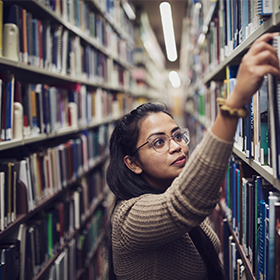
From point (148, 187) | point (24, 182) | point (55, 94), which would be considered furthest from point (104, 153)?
point (148, 187)

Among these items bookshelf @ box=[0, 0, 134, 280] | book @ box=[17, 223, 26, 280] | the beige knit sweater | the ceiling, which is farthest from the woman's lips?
the ceiling

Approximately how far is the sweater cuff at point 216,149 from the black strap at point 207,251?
0.45 meters

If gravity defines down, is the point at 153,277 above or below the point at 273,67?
below

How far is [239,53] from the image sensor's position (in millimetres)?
1153

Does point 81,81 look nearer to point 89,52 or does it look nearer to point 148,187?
point 89,52

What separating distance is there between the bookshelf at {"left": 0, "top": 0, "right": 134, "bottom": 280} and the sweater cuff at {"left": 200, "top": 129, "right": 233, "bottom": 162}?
98 cm

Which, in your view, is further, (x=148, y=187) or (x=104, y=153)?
(x=104, y=153)

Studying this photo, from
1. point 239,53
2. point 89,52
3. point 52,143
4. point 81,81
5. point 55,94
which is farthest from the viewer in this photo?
point 89,52

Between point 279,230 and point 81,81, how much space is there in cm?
212

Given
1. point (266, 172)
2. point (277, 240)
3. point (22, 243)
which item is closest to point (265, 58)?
point (266, 172)

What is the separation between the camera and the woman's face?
0.98 metres

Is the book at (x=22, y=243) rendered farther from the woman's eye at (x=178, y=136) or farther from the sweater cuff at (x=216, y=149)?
the sweater cuff at (x=216, y=149)

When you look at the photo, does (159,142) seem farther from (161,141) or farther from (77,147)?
(77,147)

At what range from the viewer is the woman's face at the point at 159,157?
985mm
